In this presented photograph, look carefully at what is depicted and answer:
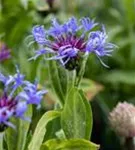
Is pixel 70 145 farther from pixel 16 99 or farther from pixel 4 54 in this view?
pixel 4 54

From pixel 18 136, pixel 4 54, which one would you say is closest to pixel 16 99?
pixel 18 136

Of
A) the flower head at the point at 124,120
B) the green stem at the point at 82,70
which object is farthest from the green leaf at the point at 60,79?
the flower head at the point at 124,120

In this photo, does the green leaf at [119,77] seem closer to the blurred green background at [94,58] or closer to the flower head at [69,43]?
the blurred green background at [94,58]

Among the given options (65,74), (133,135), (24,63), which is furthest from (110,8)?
(65,74)

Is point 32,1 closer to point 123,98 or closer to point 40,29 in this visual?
point 123,98

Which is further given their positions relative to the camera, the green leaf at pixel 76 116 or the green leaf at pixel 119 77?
the green leaf at pixel 119 77

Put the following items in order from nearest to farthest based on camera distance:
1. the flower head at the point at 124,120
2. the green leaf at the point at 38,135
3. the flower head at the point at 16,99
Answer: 1. the flower head at the point at 16,99
2. the green leaf at the point at 38,135
3. the flower head at the point at 124,120
